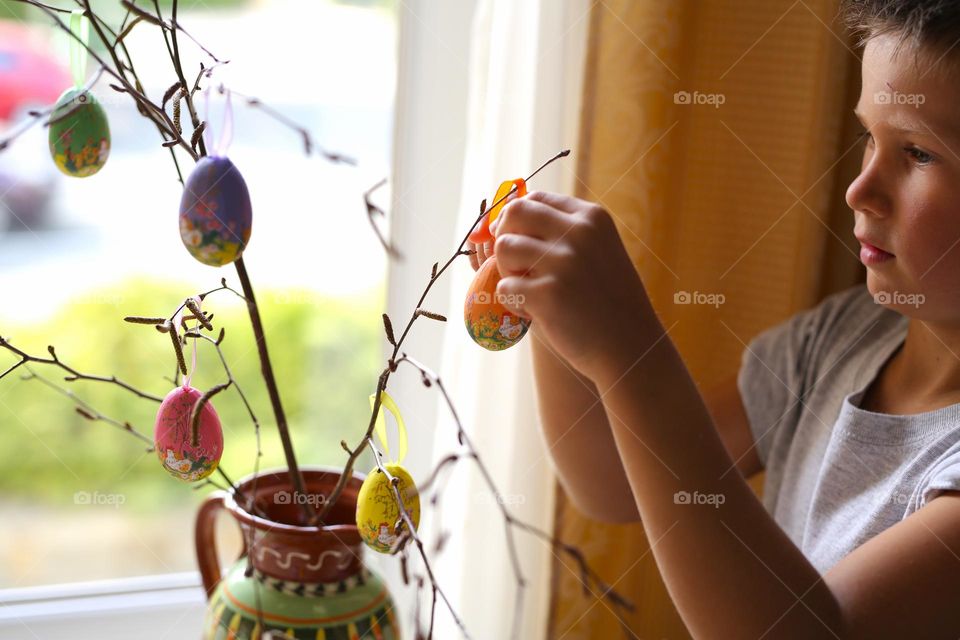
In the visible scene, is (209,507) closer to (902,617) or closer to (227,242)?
(227,242)

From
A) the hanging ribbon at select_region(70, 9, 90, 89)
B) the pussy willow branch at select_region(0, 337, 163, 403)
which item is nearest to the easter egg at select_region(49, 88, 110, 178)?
the hanging ribbon at select_region(70, 9, 90, 89)

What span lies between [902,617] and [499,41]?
1.84ft

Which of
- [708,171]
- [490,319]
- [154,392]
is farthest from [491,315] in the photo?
[154,392]

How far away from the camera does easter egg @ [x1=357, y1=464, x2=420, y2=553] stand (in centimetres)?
54

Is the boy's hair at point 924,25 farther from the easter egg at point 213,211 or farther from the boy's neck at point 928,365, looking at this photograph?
the easter egg at point 213,211

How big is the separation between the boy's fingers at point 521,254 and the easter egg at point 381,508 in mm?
140

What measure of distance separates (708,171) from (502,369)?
0.29 metres

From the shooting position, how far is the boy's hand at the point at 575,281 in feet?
1.88

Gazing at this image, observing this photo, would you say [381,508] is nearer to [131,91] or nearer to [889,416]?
[131,91]

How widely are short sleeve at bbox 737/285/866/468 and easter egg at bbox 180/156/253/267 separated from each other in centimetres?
56

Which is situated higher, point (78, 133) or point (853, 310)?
point (78, 133)

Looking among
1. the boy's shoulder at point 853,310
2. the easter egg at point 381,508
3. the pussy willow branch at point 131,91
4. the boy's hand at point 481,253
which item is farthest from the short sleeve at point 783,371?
the pussy willow branch at point 131,91

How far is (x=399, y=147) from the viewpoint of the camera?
102 centimetres

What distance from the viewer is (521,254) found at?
569mm
